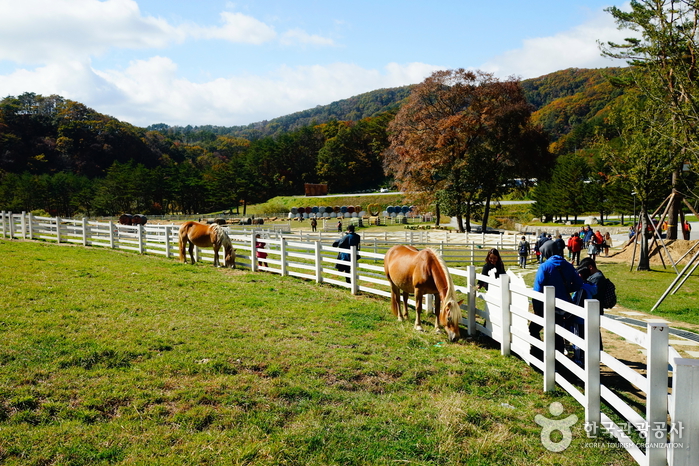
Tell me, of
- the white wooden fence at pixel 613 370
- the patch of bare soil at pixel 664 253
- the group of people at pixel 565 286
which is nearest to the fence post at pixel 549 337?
the white wooden fence at pixel 613 370

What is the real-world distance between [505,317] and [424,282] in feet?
5.04

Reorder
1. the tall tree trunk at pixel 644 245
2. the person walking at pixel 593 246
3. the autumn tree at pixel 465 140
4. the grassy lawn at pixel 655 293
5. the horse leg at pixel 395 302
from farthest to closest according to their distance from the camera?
the autumn tree at pixel 465 140 < the person walking at pixel 593 246 < the tall tree trunk at pixel 644 245 < the grassy lawn at pixel 655 293 < the horse leg at pixel 395 302

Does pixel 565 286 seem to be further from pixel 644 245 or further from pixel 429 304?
pixel 644 245

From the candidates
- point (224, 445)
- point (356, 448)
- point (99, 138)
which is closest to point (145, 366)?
point (224, 445)

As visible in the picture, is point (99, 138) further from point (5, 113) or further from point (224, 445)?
point (224, 445)

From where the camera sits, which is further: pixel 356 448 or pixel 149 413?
pixel 149 413

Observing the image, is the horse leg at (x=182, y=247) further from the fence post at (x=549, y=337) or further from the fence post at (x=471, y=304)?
the fence post at (x=549, y=337)

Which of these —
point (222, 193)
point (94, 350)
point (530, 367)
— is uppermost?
point (222, 193)

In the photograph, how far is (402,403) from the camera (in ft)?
15.4

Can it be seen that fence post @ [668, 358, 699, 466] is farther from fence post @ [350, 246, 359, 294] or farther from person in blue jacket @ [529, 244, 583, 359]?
fence post @ [350, 246, 359, 294]

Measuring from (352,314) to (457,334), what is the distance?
2293 mm

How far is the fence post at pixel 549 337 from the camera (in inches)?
198

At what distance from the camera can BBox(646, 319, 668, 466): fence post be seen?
3.22 metres

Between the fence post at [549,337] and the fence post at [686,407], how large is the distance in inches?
84.0
